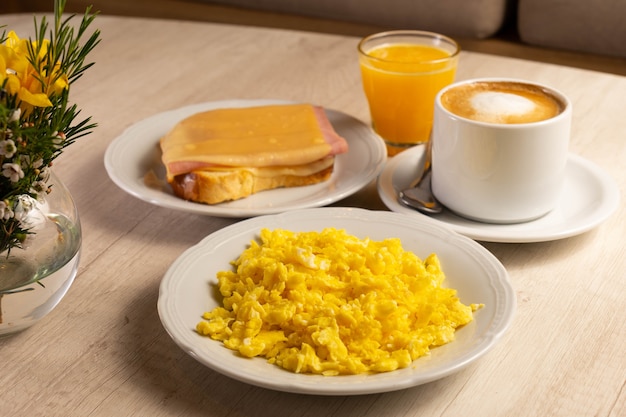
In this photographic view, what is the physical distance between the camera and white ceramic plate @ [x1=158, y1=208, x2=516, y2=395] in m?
0.85

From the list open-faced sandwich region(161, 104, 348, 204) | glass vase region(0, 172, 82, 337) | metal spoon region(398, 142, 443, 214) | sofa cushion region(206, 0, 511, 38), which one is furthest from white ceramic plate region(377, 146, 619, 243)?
sofa cushion region(206, 0, 511, 38)

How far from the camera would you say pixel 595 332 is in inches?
39.7

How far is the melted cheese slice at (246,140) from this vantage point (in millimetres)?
1335

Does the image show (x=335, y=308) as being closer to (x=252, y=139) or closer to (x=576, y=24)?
(x=252, y=139)

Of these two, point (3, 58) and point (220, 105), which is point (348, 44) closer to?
point (220, 105)

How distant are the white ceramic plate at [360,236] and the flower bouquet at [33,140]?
6.4 inches

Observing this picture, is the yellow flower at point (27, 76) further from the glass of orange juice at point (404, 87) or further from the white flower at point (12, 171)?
the glass of orange juice at point (404, 87)

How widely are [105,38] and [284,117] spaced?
2.67 feet

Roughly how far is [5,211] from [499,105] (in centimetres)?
75

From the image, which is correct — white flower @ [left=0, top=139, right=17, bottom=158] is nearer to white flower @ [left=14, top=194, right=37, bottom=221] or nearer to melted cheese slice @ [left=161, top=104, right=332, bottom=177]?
white flower @ [left=14, top=194, right=37, bottom=221]

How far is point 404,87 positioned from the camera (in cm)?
154

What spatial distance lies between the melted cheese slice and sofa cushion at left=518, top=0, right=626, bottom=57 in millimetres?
1532

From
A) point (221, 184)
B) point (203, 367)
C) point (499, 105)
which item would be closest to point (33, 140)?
point (203, 367)

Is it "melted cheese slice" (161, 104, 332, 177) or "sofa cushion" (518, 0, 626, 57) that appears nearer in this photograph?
"melted cheese slice" (161, 104, 332, 177)
